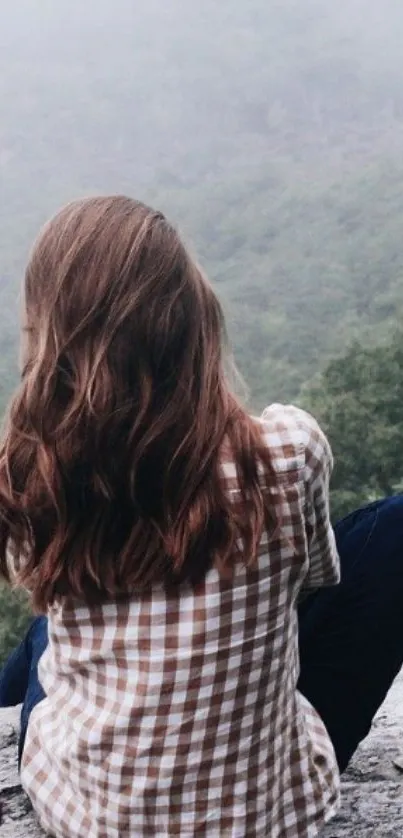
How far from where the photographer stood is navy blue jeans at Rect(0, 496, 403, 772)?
1129 mm

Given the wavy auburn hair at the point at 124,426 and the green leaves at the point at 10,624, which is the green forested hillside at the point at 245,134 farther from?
the wavy auburn hair at the point at 124,426

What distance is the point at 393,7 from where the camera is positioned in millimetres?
39000

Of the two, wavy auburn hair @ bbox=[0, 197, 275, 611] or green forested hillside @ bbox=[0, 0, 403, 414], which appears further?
green forested hillside @ bbox=[0, 0, 403, 414]

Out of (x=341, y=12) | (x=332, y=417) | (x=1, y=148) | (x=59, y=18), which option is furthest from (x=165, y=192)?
(x=332, y=417)

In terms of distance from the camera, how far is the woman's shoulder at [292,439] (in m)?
0.93

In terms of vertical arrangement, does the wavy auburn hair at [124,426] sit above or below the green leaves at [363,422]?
above

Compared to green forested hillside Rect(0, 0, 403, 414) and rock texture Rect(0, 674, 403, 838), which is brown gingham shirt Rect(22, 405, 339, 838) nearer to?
rock texture Rect(0, 674, 403, 838)

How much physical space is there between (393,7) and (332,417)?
37985 mm

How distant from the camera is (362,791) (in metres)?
1.33

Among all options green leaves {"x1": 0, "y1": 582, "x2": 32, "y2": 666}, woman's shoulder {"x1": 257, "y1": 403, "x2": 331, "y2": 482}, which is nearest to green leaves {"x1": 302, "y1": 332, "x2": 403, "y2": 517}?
green leaves {"x1": 0, "y1": 582, "x2": 32, "y2": 666}

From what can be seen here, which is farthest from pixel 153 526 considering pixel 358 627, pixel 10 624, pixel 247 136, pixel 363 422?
pixel 247 136

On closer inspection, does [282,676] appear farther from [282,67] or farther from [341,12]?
[341,12]

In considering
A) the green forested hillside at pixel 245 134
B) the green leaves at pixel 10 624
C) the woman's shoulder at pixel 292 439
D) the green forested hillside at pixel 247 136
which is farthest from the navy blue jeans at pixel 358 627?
the green forested hillside at pixel 245 134

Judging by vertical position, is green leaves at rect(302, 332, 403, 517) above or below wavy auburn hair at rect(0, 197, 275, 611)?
below
